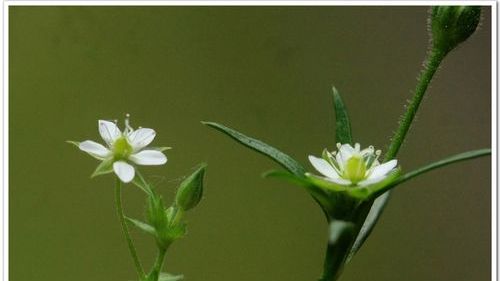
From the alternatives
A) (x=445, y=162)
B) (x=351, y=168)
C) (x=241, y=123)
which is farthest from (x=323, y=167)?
(x=241, y=123)

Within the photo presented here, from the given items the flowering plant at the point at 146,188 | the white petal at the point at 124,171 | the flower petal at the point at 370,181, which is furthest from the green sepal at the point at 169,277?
the flower petal at the point at 370,181

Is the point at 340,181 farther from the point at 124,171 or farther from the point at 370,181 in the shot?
the point at 124,171

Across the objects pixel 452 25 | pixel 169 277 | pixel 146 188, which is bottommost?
pixel 169 277

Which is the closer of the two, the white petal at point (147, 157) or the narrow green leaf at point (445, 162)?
the narrow green leaf at point (445, 162)

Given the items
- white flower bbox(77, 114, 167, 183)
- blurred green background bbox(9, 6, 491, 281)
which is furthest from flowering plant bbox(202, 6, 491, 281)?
blurred green background bbox(9, 6, 491, 281)

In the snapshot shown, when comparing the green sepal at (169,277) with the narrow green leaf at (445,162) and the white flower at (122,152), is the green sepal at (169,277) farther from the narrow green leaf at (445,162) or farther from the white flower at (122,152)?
the narrow green leaf at (445,162)
